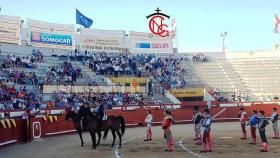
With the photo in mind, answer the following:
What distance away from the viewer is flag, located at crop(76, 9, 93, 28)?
1811 inches

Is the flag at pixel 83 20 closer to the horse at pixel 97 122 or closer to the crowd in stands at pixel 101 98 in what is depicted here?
the crowd in stands at pixel 101 98

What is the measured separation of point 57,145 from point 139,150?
4.63m

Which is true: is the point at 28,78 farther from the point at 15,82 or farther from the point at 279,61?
the point at 279,61

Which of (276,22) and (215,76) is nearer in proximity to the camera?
(215,76)

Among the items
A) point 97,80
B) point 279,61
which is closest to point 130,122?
point 97,80

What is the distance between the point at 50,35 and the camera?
131 ft

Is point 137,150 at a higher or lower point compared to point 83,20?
lower

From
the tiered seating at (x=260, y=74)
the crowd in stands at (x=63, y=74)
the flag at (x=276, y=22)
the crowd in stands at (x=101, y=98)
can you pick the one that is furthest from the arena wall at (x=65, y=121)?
the flag at (x=276, y=22)

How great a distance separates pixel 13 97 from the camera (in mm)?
30453

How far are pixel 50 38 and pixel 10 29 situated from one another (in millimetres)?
4551

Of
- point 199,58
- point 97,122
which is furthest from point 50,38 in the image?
point 97,122

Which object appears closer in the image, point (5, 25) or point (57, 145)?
point (57, 145)

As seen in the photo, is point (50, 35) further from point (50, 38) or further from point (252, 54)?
point (252, 54)

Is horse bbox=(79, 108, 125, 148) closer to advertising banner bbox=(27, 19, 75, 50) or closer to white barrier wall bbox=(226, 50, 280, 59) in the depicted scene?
advertising banner bbox=(27, 19, 75, 50)
